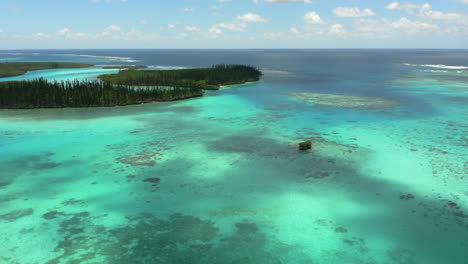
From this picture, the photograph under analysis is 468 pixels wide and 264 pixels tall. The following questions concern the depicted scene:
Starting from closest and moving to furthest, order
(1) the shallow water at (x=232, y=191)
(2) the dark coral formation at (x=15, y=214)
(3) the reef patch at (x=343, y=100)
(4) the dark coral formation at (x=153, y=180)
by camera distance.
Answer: (1) the shallow water at (x=232, y=191), (2) the dark coral formation at (x=15, y=214), (4) the dark coral formation at (x=153, y=180), (3) the reef patch at (x=343, y=100)

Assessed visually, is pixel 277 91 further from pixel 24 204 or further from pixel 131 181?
pixel 24 204

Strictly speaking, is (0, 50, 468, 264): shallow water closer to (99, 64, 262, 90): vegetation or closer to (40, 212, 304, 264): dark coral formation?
(40, 212, 304, 264): dark coral formation

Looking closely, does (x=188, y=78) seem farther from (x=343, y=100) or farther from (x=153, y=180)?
(x=153, y=180)

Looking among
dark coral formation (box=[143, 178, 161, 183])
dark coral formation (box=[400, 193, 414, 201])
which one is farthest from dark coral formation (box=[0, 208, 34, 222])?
dark coral formation (box=[400, 193, 414, 201])

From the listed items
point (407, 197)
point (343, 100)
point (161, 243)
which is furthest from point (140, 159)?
point (343, 100)

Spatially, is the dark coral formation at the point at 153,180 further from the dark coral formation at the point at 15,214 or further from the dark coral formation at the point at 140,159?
the dark coral formation at the point at 15,214

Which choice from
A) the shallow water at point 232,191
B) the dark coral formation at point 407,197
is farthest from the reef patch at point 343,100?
the dark coral formation at point 407,197
